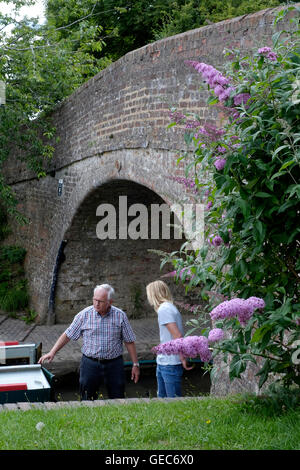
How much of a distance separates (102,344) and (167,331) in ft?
2.26

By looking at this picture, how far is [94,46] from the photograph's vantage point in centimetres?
1370

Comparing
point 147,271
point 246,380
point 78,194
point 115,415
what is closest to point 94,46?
point 78,194

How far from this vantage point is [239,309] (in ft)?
10.4

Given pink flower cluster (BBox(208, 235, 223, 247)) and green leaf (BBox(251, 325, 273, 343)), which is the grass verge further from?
pink flower cluster (BBox(208, 235, 223, 247))

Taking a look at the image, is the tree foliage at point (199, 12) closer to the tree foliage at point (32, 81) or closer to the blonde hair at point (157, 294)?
the tree foliage at point (32, 81)

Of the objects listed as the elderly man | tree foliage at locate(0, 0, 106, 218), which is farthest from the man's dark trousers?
tree foliage at locate(0, 0, 106, 218)

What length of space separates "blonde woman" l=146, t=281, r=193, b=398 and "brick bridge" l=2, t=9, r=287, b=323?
3.33 feet

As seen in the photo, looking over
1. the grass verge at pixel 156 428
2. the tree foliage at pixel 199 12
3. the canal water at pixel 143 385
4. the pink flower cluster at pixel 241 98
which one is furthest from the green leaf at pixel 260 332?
the tree foliage at pixel 199 12

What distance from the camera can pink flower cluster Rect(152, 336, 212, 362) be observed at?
338 cm

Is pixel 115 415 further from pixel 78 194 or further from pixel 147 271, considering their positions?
pixel 147 271

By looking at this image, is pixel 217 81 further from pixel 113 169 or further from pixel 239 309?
pixel 113 169

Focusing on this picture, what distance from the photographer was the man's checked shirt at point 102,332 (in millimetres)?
6098

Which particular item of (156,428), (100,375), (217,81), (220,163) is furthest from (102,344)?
(217,81)
